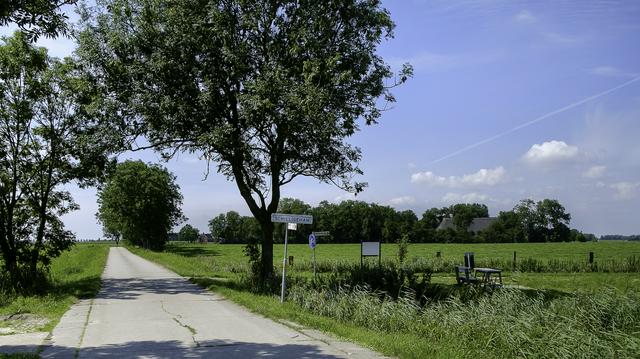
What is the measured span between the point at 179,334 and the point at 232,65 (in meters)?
10.8

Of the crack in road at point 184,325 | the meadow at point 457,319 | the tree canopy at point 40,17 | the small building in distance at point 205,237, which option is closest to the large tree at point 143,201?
the meadow at point 457,319

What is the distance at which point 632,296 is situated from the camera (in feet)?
42.8

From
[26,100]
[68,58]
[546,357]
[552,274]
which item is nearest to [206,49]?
[68,58]

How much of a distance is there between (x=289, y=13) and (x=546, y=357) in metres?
14.7

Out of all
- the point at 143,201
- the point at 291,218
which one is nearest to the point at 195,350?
the point at 291,218

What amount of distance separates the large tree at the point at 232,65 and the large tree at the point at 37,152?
1597 millimetres

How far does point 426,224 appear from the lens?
13425cm

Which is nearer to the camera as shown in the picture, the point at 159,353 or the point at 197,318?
the point at 159,353

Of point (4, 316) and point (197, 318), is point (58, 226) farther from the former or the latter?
point (197, 318)

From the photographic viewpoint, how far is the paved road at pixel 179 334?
27.0 ft

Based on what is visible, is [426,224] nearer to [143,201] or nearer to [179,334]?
[143,201]

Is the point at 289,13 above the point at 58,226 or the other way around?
above

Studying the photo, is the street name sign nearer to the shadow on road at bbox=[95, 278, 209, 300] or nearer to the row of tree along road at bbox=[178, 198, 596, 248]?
the shadow on road at bbox=[95, 278, 209, 300]

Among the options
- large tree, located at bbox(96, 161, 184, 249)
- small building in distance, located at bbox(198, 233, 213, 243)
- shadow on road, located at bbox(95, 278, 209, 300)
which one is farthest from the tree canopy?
small building in distance, located at bbox(198, 233, 213, 243)
